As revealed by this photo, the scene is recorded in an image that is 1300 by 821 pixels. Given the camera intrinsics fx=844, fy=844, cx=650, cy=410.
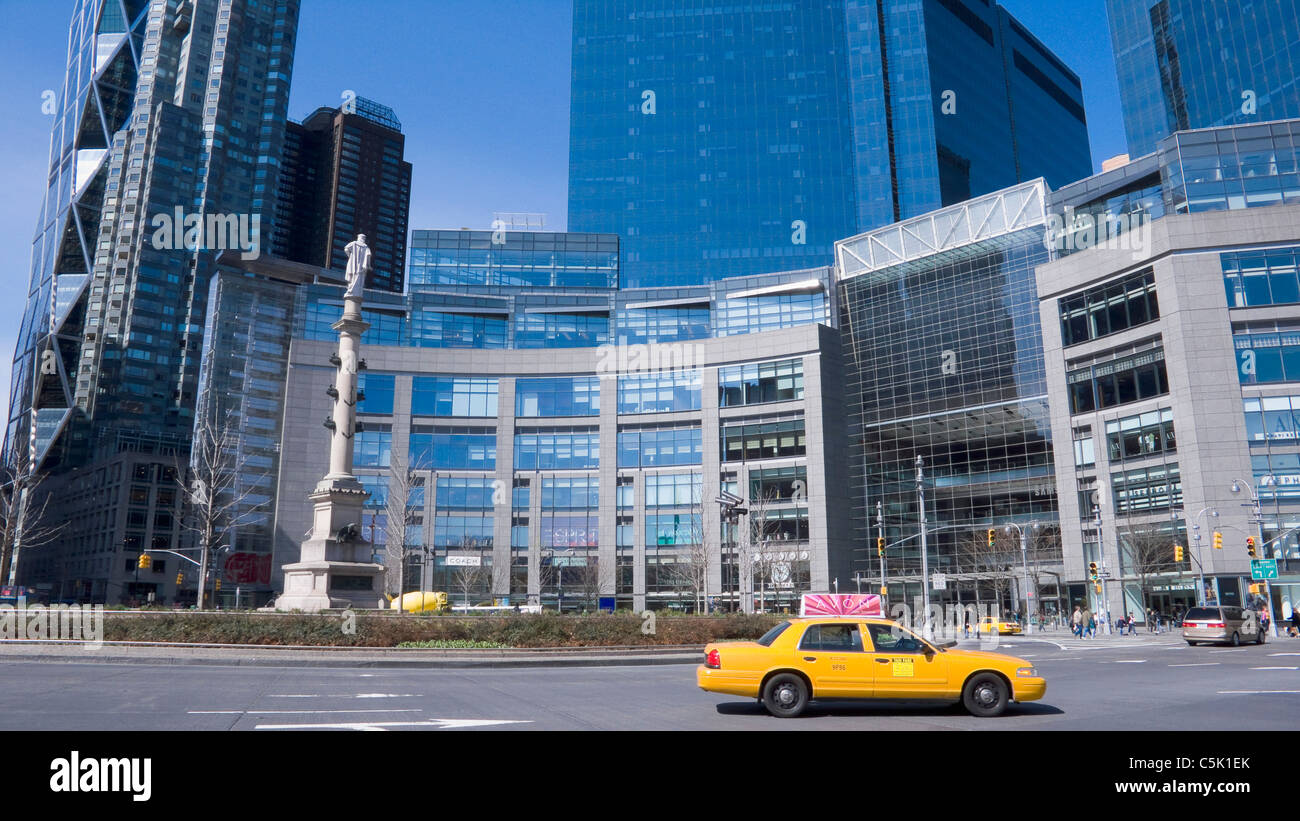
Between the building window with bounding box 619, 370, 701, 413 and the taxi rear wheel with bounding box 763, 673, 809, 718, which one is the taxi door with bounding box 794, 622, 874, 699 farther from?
the building window with bounding box 619, 370, 701, 413

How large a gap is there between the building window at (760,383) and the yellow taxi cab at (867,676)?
65.4m

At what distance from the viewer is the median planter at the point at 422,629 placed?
25438 mm

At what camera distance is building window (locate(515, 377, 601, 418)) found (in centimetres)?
8262

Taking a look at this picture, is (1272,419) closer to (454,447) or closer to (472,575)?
(472,575)

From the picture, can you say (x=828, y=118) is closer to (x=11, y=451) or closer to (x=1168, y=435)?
(x=1168, y=435)

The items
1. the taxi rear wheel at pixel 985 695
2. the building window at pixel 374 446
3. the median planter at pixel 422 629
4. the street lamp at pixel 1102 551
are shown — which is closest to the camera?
the taxi rear wheel at pixel 985 695

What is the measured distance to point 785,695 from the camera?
13.2 meters

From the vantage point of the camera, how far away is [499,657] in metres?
25.4

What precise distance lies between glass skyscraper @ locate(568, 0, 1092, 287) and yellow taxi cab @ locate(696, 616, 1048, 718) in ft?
366

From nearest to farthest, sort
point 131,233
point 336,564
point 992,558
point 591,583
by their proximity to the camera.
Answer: point 336,564 → point 992,558 → point 591,583 → point 131,233

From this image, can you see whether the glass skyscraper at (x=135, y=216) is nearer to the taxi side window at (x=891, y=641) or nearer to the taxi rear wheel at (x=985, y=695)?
the taxi side window at (x=891, y=641)

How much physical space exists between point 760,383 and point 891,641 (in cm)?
6665

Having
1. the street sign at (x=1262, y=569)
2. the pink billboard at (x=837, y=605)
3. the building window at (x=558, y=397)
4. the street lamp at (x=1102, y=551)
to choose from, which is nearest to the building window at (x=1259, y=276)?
the street lamp at (x=1102, y=551)
